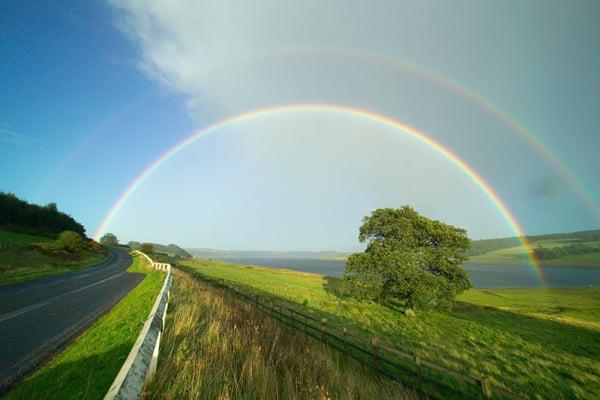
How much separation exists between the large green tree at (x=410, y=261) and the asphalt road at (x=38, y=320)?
20.7 m

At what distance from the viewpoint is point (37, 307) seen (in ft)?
37.0

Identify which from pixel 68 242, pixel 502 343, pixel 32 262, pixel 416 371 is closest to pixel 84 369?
pixel 416 371

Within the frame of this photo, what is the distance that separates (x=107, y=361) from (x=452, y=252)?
92.5 feet

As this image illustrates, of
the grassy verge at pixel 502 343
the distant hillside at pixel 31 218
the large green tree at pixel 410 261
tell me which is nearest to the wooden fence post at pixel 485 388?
the grassy verge at pixel 502 343

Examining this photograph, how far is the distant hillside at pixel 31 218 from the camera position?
2238 inches

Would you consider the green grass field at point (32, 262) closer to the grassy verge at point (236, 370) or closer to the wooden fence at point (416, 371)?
the grassy verge at point (236, 370)

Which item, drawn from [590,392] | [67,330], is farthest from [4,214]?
[590,392]

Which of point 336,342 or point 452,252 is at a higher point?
point 452,252

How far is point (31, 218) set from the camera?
65062mm

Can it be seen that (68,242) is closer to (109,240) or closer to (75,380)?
(75,380)

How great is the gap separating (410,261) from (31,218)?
3291 inches

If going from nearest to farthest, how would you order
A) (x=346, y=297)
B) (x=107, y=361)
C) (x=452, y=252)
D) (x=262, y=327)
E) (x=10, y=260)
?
(x=107, y=361) → (x=262, y=327) → (x=10, y=260) → (x=452, y=252) → (x=346, y=297)

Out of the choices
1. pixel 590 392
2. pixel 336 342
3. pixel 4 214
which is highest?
pixel 4 214

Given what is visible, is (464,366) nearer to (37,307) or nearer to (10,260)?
(37,307)
